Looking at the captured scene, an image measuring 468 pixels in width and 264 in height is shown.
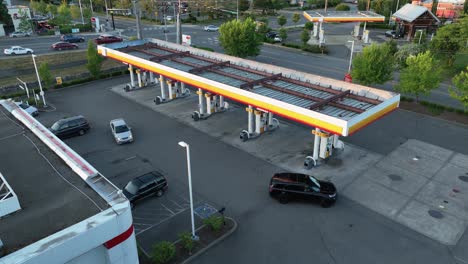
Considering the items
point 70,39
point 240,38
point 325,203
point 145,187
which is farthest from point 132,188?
point 70,39

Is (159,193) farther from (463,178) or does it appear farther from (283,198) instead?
(463,178)

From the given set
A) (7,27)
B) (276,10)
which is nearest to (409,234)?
(7,27)

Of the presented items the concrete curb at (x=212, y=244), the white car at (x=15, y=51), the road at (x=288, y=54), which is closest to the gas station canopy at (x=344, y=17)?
the road at (x=288, y=54)

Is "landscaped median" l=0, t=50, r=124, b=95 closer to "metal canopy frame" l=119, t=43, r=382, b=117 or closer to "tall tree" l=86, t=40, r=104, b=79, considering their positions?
"tall tree" l=86, t=40, r=104, b=79

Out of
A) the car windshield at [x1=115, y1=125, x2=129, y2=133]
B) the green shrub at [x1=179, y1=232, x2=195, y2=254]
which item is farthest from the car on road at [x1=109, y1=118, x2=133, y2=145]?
the green shrub at [x1=179, y1=232, x2=195, y2=254]

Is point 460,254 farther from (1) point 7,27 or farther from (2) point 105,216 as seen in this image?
(1) point 7,27

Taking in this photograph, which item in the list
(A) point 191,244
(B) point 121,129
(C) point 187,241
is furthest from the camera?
(B) point 121,129
